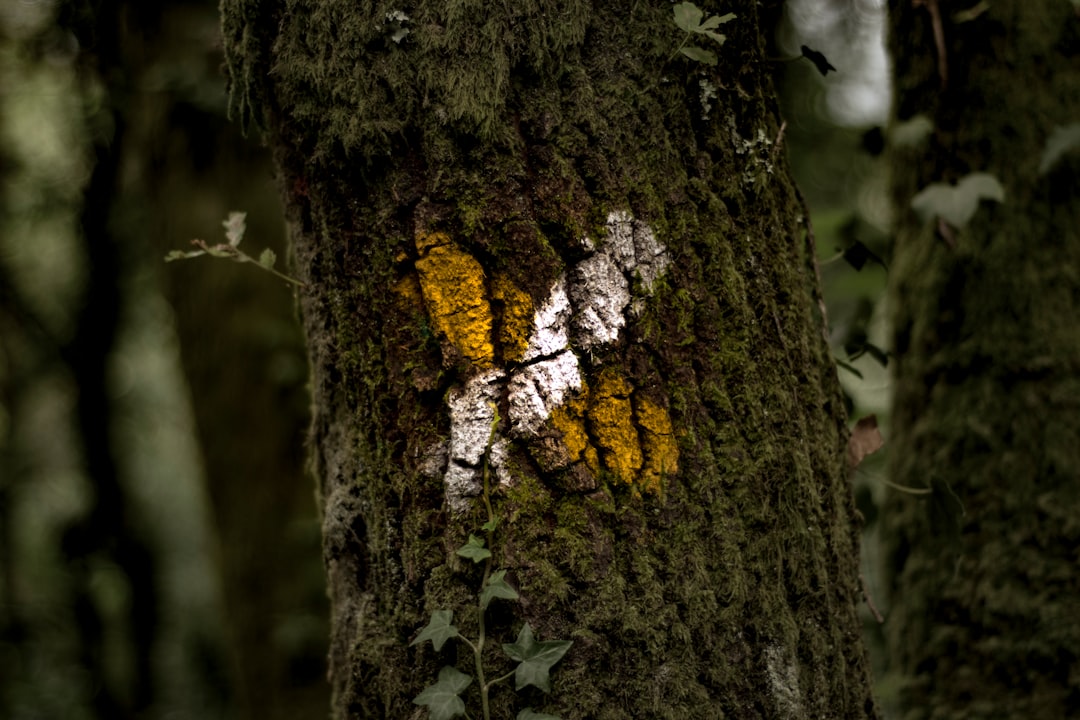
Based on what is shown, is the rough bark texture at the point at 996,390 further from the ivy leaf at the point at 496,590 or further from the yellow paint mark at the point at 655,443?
the ivy leaf at the point at 496,590

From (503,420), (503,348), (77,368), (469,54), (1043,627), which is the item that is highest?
(77,368)

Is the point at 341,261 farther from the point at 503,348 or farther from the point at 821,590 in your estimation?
the point at 821,590

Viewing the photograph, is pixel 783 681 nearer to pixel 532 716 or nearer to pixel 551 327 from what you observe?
pixel 532 716

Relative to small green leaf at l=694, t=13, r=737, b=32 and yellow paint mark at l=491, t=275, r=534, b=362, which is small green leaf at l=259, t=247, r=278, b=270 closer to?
yellow paint mark at l=491, t=275, r=534, b=362

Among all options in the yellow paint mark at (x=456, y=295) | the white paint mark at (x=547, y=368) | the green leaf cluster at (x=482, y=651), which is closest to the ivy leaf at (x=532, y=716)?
the green leaf cluster at (x=482, y=651)

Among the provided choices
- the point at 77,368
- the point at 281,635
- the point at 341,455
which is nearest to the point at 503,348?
the point at 341,455

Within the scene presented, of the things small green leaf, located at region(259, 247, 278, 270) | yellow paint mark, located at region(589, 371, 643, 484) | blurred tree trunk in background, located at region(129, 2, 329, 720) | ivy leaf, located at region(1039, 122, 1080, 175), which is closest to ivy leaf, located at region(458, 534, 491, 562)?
yellow paint mark, located at region(589, 371, 643, 484)
